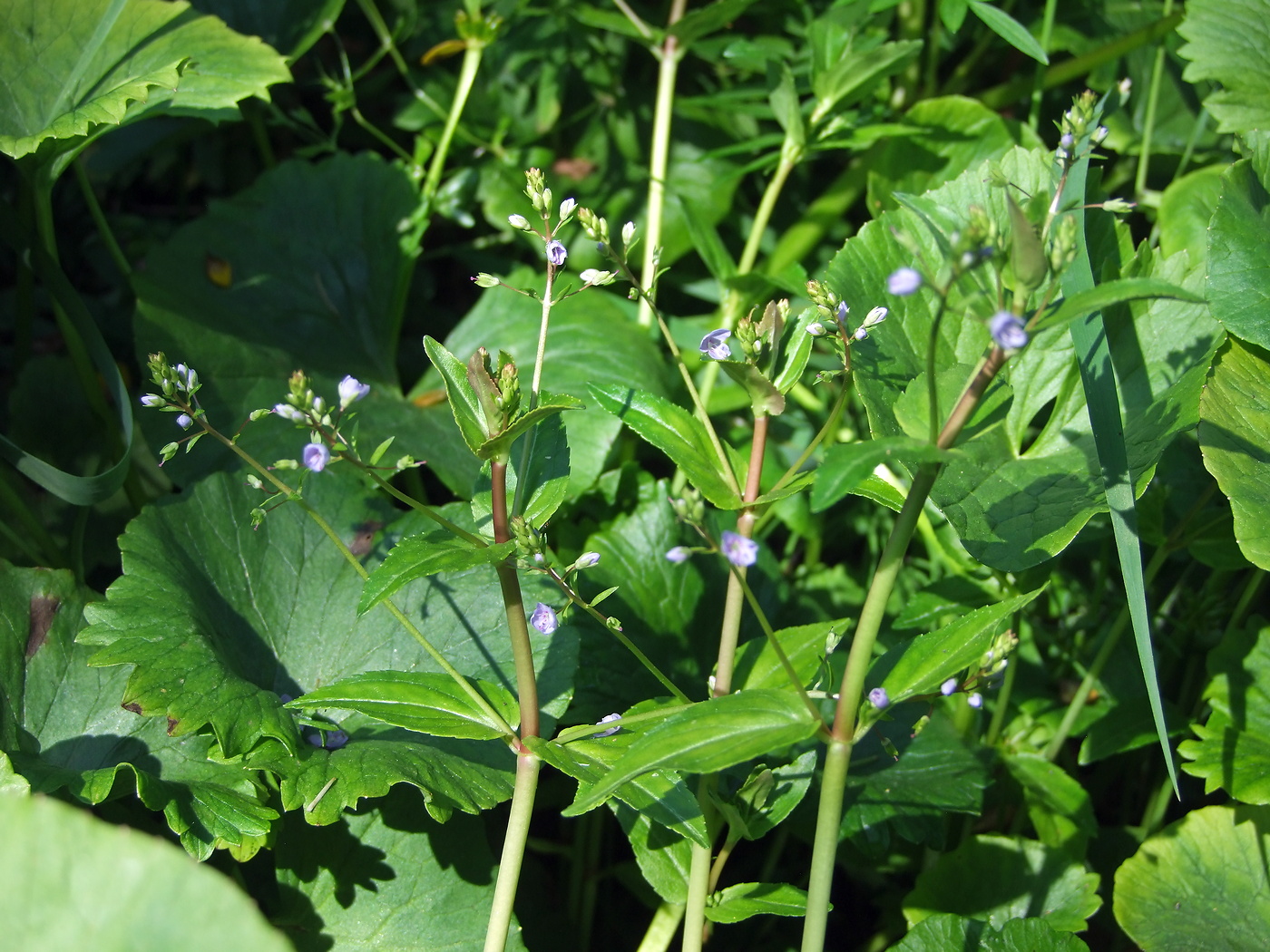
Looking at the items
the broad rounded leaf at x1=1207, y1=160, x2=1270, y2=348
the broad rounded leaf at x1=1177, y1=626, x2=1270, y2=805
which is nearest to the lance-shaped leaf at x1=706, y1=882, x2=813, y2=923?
the broad rounded leaf at x1=1177, y1=626, x2=1270, y2=805

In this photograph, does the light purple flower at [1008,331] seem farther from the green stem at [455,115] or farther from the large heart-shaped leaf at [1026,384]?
the green stem at [455,115]

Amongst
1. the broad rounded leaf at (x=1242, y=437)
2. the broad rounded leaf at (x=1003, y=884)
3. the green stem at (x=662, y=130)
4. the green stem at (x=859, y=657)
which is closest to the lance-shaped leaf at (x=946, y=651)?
the green stem at (x=859, y=657)

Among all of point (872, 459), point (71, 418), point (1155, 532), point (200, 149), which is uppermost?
point (872, 459)

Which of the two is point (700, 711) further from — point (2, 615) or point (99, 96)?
point (99, 96)

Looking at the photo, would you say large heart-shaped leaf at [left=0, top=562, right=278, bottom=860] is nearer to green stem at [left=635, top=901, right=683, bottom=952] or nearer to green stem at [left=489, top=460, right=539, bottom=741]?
green stem at [left=489, top=460, right=539, bottom=741]

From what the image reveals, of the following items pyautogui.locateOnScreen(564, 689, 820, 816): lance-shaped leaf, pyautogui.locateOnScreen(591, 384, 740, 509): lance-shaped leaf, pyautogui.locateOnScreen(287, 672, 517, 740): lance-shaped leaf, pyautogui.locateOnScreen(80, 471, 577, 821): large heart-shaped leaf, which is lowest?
pyautogui.locateOnScreen(80, 471, 577, 821): large heart-shaped leaf

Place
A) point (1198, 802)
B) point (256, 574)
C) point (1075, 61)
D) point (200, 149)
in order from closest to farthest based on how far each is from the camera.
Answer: point (256, 574), point (1198, 802), point (1075, 61), point (200, 149)

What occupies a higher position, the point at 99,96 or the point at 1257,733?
the point at 99,96

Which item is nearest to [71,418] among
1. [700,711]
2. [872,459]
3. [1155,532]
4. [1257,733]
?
[700,711]
